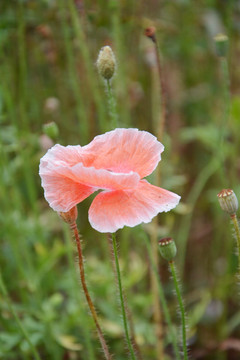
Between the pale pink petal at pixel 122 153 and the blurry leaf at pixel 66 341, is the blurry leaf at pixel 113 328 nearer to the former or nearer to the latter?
the blurry leaf at pixel 66 341

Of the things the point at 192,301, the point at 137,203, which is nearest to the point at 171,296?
the point at 192,301

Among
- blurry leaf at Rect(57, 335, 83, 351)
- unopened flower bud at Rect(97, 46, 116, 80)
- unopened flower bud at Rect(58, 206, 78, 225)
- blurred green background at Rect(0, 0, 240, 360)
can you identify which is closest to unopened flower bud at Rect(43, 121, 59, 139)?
blurred green background at Rect(0, 0, 240, 360)

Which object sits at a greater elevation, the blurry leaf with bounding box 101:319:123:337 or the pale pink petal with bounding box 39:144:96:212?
the pale pink petal with bounding box 39:144:96:212

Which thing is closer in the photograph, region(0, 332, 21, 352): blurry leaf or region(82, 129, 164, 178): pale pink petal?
region(82, 129, 164, 178): pale pink petal

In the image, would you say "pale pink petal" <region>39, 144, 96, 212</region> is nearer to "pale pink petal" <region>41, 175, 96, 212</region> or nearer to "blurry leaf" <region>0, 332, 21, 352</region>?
"pale pink petal" <region>41, 175, 96, 212</region>

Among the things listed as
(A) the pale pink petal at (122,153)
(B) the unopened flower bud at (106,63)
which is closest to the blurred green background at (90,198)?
(B) the unopened flower bud at (106,63)

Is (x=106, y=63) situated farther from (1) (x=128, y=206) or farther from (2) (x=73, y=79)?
(2) (x=73, y=79)

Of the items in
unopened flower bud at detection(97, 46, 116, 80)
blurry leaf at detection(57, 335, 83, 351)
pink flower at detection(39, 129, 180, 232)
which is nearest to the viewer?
pink flower at detection(39, 129, 180, 232)
